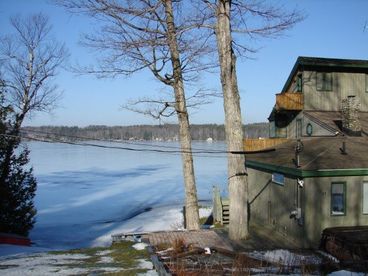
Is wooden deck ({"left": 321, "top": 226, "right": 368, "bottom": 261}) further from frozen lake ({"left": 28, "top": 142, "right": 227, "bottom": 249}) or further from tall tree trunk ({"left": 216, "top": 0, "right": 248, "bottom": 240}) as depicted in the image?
frozen lake ({"left": 28, "top": 142, "right": 227, "bottom": 249})

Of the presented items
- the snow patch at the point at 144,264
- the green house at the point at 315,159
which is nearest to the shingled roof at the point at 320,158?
the green house at the point at 315,159

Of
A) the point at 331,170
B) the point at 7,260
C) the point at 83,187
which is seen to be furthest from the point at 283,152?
the point at 83,187

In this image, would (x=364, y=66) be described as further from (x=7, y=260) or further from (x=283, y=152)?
(x=7, y=260)

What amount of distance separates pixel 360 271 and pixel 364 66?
14.6 m

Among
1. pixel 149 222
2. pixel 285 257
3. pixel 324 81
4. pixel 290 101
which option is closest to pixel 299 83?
pixel 324 81

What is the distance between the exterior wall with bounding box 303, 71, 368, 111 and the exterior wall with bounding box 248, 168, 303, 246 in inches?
198

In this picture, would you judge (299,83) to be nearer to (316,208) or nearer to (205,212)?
(316,208)

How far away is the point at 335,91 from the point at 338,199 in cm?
874

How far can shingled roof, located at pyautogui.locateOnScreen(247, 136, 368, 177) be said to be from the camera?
13.4 meters

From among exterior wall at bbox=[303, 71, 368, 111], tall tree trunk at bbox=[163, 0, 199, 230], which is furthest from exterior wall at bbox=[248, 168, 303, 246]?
exterior wall at bbox=[303, 71, 368, 111]

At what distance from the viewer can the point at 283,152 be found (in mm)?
17266

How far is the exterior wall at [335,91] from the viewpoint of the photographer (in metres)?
20.0

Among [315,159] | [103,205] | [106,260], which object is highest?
[315,159]

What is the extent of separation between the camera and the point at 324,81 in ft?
66.8
